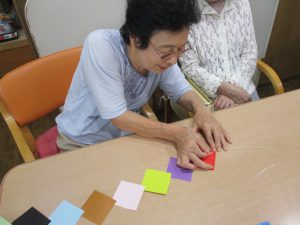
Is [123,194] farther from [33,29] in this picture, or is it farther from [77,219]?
[33,29]

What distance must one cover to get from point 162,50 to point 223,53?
2.67 feet

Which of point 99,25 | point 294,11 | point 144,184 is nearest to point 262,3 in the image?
point 294,11

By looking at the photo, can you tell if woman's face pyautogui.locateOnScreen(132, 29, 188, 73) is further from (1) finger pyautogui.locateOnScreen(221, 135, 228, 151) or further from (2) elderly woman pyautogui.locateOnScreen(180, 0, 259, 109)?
(2) elderly woman pyautogui.locateOnScreen(180, 0, 259, 109)

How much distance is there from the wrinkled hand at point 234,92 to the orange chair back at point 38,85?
0.82m

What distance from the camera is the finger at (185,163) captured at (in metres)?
0.88

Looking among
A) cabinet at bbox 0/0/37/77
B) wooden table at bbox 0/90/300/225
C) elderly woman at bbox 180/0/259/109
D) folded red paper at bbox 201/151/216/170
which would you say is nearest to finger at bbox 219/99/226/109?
elderly woman at bbox 180/0/259/109

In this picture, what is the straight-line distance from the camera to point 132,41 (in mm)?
923

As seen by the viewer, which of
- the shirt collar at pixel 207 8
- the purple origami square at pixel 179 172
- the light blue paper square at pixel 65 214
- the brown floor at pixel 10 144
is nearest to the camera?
the light blue paper square at pixel 65 214

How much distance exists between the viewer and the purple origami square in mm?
861

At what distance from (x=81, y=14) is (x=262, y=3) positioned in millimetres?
1363

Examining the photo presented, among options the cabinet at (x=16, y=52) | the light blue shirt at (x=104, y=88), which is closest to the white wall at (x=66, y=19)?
the cabinet at (x=16, y=52)

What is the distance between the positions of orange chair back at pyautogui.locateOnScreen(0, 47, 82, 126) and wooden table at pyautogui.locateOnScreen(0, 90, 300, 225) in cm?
35

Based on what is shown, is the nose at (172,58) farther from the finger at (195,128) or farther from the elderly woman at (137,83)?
the finger at (195,128)

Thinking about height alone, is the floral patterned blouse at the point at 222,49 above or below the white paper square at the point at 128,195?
above
